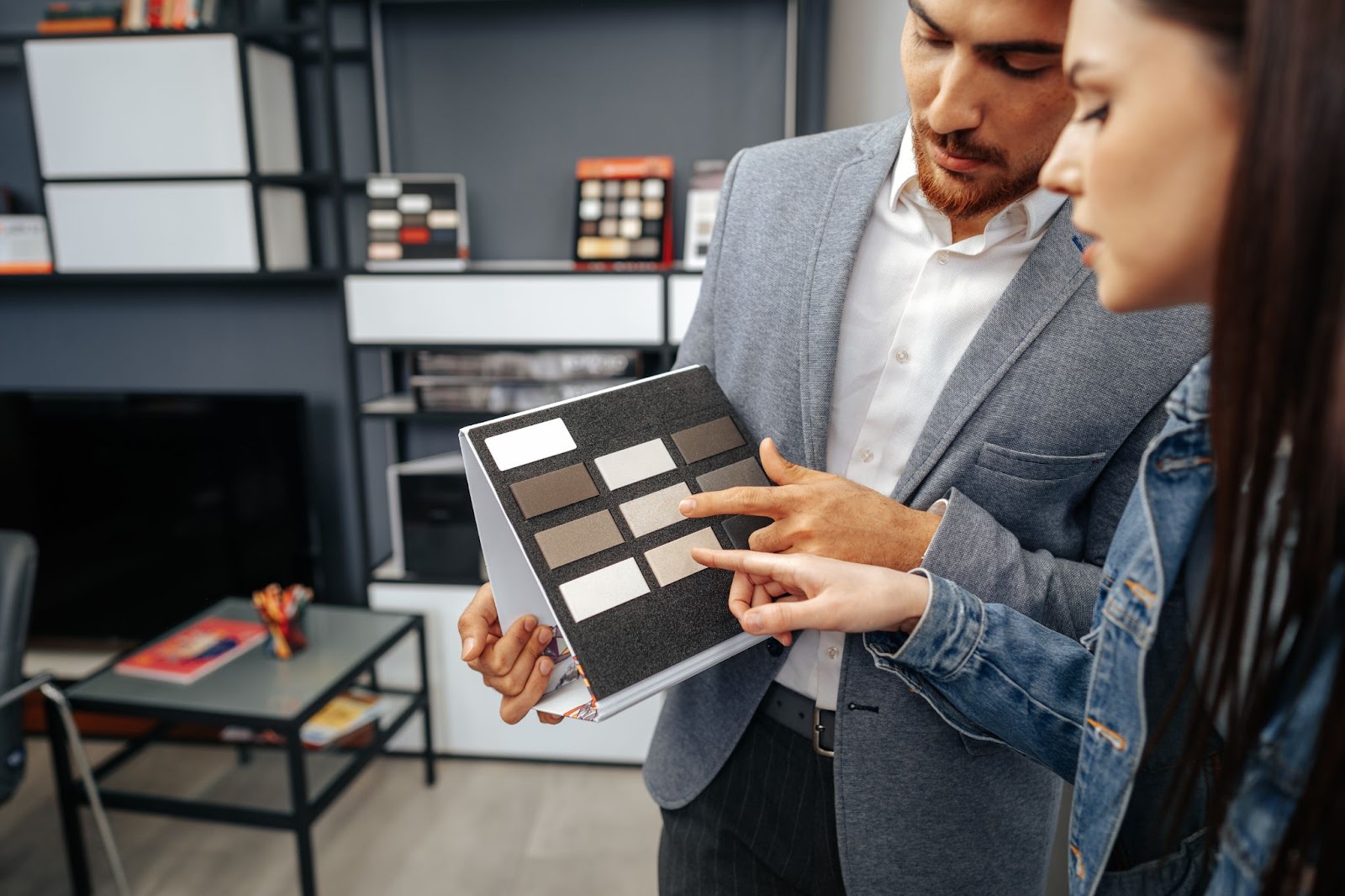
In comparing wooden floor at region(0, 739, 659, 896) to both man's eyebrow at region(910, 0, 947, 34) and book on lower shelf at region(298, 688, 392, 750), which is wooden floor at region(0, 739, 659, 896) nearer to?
book on lower shelf at region(298, 688, 392, 750)

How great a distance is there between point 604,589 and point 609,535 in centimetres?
5

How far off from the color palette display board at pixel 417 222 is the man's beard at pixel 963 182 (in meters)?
1.68

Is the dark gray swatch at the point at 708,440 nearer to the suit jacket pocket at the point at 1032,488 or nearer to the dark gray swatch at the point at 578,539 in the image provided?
the dark gray swatch at the point at 578,539

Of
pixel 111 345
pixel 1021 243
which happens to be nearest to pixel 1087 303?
pixel 1021 243

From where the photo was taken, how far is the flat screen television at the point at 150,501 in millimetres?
2508

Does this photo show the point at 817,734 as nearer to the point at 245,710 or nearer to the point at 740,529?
the point at 740,529

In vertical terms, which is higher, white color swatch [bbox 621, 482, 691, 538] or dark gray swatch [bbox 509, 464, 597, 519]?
dark gray swatch [bbox 509, 464, 597, 519]

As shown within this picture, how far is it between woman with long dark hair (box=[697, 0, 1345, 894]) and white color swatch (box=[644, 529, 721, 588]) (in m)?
0.37

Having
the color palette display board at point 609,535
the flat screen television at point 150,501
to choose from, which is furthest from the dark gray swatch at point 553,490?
the flat screen television at point 150,501

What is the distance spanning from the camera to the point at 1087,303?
2.72ft

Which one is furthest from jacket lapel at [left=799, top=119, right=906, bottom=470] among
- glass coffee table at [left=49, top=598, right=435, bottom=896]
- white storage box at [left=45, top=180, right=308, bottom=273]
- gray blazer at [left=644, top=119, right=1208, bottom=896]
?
white storage box at [left=45, top=180, right=308, bottom=273]

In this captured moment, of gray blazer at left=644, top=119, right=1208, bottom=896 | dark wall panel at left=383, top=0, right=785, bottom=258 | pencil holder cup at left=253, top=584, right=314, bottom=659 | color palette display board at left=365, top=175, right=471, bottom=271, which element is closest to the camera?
gray blazer at left=644, top=119, right=1208, bottom=896

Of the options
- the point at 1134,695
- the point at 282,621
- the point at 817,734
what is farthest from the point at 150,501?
the point at 1134,695

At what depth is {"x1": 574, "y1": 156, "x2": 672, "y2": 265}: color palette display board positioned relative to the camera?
228cm
